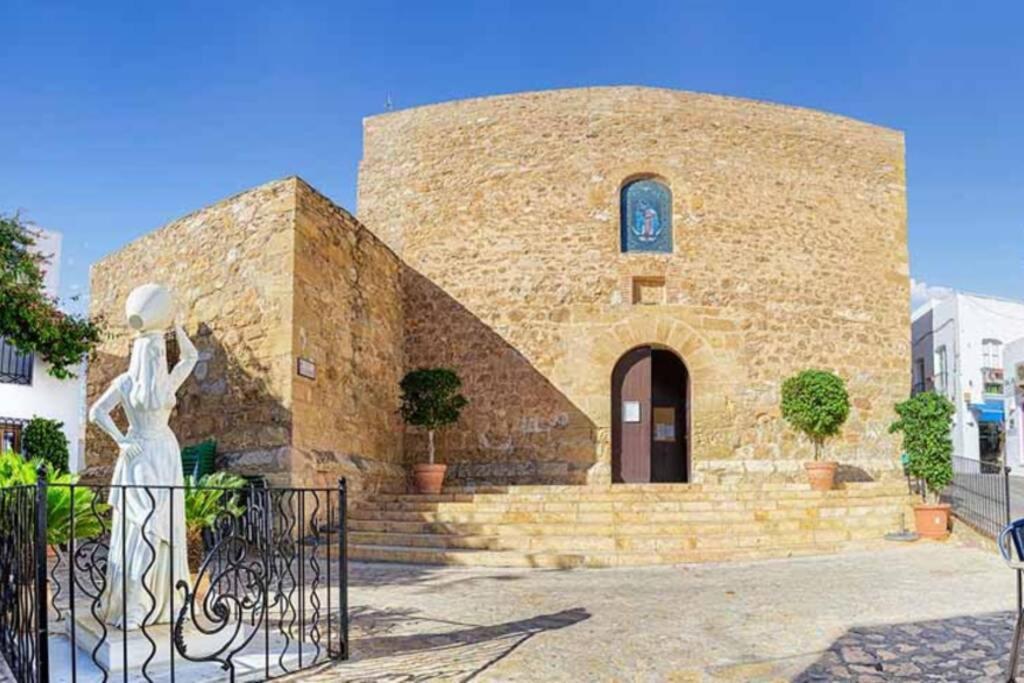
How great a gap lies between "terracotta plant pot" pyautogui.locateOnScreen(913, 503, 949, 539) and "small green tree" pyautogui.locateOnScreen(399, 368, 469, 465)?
6052 mm

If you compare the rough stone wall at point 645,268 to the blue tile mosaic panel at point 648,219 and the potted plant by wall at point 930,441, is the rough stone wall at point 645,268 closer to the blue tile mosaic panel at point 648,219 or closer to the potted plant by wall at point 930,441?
the blue tile mosaic panel at point 648,219

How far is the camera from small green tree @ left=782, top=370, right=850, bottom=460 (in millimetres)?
12750

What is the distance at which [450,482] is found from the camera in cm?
1350

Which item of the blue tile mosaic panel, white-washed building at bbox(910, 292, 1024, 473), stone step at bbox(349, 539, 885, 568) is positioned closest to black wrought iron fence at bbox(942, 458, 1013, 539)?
stone step at bbox(349, 539, 885, 568)

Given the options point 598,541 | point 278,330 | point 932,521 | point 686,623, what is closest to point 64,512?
point 686,623

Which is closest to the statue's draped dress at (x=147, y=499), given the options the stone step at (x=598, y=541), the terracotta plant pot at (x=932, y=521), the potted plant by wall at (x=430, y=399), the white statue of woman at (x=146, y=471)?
the white statue of woman at (x=146, y=471)

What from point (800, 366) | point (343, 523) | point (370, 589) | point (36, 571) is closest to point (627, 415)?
point (800, 366)

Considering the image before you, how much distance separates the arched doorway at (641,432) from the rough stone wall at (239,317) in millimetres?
5609

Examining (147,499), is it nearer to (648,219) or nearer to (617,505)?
(617,505)

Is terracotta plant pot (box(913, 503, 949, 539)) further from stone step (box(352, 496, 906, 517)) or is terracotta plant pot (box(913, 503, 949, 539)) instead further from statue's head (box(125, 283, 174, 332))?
statue's head (box(125, 283, 174, 332))

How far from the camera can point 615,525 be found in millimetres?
9414

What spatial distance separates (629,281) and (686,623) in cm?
849

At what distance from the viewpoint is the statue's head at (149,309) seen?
449 cm

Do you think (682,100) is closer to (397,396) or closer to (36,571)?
(397,396)
